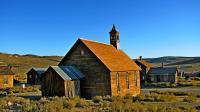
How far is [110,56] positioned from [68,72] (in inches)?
210

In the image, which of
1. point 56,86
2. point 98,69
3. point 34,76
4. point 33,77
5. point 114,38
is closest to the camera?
point 56,86

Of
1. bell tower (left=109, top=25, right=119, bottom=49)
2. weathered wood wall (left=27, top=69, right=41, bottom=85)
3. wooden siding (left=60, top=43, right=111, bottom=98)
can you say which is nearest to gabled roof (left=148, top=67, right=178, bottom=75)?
weathered wood wall (left=27, top=69, right=41, bottom=85)

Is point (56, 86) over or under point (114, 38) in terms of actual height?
under

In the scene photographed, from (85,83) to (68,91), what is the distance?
2976 millimetres

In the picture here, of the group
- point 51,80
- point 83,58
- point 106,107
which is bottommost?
point 106,107

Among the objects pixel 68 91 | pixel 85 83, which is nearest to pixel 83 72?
pixel 85 83

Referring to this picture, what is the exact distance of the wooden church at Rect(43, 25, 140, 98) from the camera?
105 ft

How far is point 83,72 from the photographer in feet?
110

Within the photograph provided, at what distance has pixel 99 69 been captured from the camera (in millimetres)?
32312

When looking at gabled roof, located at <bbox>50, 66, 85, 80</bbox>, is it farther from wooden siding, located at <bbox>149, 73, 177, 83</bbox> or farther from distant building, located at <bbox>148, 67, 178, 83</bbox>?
distant building, located at <bbox>148, 67, 178, 83</bbox>

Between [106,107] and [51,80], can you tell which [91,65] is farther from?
[106,107]

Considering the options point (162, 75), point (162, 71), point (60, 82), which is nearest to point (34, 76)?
point (162, 75)

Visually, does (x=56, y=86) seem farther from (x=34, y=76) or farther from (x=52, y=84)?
(x=34, y=76)

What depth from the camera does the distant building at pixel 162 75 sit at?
74.7m
